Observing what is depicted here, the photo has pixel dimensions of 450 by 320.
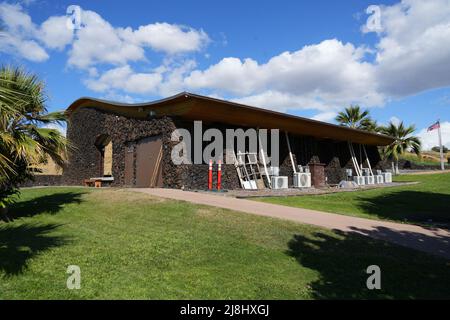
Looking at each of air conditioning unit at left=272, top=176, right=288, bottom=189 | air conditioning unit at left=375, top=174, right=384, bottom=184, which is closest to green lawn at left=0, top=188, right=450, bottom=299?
air conditioning unit at left=272, top=176, right=288, bottom=189

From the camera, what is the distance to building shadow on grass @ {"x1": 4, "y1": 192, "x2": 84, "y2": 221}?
890cm

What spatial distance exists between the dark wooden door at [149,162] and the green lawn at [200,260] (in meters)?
6.48

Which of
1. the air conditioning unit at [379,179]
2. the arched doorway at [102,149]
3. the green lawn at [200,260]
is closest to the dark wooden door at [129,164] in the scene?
the arched doorway at [102,149]

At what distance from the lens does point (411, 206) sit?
11.9 m

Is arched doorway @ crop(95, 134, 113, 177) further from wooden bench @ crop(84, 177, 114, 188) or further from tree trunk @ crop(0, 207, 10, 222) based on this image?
tree trunk @ crop(0, 207, 10, 222)

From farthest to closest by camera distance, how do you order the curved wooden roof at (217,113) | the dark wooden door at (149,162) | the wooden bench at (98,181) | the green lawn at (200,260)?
1. the wooden bench at (98,181)
2. the dark wooden door at (149,162)
3. the curved wooden roof at (217,113)
4. the green lawn at (200,260)

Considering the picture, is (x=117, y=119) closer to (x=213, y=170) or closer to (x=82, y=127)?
(x=82, y=127)

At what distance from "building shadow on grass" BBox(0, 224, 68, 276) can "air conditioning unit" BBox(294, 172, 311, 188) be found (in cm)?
1234

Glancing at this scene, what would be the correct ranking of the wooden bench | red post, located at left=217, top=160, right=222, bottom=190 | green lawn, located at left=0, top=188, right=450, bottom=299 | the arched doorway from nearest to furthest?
green lawn, located at left=0, top=188, right=450, bottom=299
red post, located at left=217, top=160, right=222, bottom=190
the wooden bench
the arched doorway

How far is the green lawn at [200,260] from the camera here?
4.07 meters

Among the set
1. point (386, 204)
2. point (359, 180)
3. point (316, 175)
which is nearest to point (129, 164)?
point (316, 175)

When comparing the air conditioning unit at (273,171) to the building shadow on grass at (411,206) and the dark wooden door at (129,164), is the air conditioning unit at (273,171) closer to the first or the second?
the building shadow on grass at (411,206)
